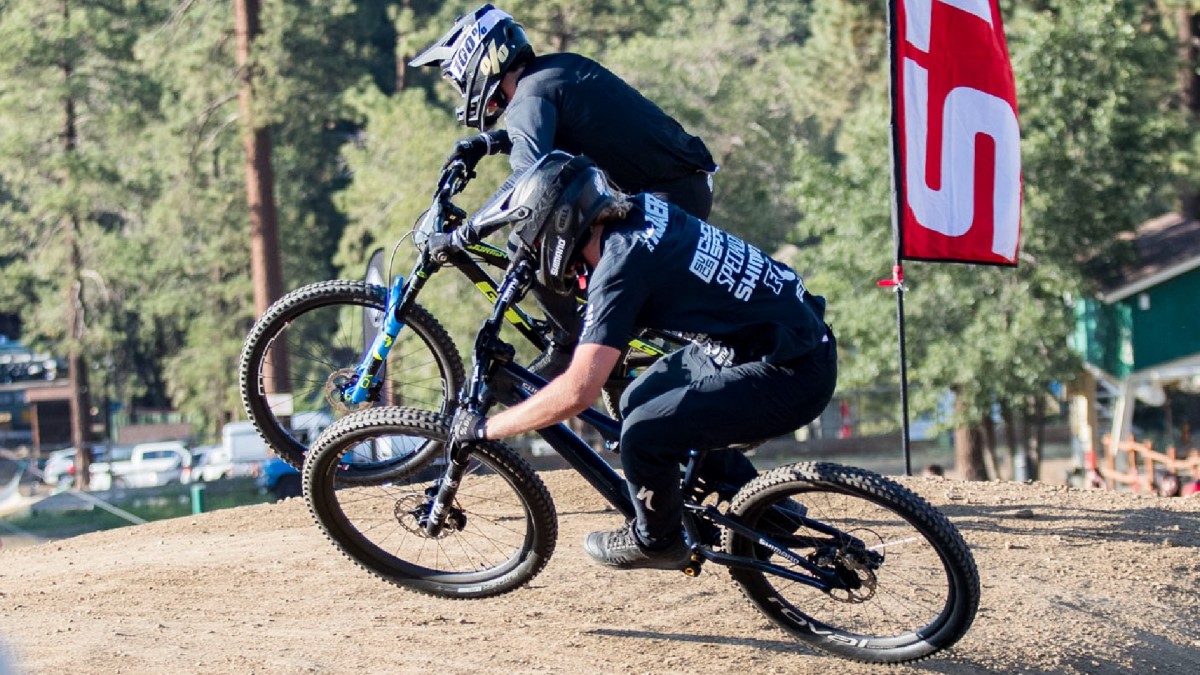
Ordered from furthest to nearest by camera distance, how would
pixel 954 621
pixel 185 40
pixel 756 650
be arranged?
pixel 185 40 < pixel 756 650 < pixel 954 621

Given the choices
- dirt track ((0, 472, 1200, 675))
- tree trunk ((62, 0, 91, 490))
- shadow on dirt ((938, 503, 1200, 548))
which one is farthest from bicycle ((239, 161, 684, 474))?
tree trunk ((62, 0, 91, 490))

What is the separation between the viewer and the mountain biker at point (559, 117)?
5715 millimetres

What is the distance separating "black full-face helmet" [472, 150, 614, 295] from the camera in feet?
14.9

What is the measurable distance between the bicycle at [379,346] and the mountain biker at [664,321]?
0.77 meters

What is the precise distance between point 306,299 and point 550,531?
5.15ft

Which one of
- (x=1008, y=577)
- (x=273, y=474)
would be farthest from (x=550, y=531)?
(x=273, y=474)

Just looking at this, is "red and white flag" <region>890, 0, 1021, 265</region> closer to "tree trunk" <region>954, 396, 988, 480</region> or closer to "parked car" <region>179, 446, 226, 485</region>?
"tree trunk" <region>954, 396, 988, 480</region>

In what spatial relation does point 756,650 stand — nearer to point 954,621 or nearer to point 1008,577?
point 954,621

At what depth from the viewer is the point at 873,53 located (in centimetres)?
3350

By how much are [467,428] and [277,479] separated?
1839cm

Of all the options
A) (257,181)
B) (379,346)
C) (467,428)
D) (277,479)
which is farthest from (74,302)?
(467,428)

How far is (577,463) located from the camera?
5246 millimetres

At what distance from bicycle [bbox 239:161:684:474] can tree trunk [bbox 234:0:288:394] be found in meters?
15.8

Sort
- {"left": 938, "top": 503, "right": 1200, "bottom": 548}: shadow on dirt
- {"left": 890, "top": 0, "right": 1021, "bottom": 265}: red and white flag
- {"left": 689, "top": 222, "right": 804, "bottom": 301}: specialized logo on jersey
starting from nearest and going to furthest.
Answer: {"left": 689, "top": 222, "right": 804, "bottom": 301}: specialized logo on jersey < {"left": 938, "top": 503, "right": 1200, "bottom": 548}: shadow on dirt < {"left": 890, "top": 0, "right": 1021, "bottom": 265}: red and white flag
